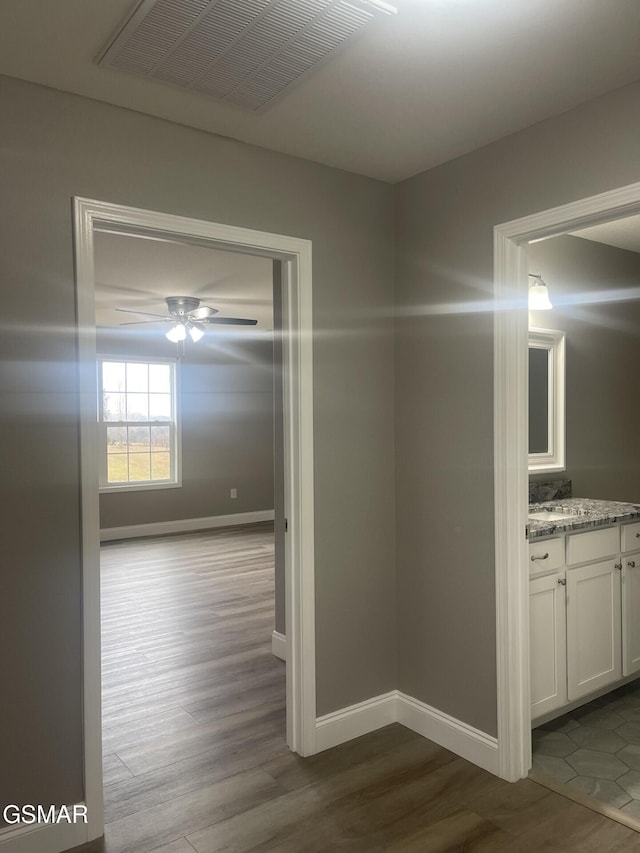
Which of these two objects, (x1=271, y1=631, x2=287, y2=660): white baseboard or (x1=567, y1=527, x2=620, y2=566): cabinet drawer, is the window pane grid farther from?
(x1=567, y1=527, x2=620, y2=566): cabinet drawer

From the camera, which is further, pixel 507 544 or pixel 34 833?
pixel 507 544

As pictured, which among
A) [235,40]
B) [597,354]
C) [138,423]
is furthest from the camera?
[138,423]

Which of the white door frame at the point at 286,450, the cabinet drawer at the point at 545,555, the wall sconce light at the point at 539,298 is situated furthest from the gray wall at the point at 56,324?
the wall sconce light at the point at 539,298

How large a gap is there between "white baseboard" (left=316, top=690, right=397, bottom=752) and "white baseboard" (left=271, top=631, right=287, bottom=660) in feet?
3.00

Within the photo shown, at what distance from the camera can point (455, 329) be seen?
9.05ft

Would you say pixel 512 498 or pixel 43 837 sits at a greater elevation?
pixel 512 498

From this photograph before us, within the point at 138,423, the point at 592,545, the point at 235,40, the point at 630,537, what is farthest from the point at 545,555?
the point at 138,423

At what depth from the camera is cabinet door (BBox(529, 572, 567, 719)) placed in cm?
276

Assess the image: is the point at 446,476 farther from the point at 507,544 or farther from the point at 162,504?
the point at 162,504

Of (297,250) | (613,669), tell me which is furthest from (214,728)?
(297,250)

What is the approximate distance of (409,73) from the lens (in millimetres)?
2020

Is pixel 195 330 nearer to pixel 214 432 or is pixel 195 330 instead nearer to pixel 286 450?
pixel 214 432

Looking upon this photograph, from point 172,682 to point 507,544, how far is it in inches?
81.6

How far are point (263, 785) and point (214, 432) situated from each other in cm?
609
